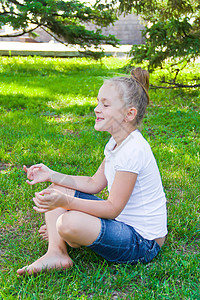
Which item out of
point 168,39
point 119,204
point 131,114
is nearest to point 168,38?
point 168,39

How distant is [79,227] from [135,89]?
83 cm

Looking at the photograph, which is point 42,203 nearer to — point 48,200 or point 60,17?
point 48,200

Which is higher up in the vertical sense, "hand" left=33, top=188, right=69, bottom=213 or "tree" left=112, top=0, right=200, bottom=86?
"tree" left=112, top=0, right=200, bottom=86

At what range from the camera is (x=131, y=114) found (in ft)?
6.32

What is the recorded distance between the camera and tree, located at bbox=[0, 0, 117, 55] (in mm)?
7879

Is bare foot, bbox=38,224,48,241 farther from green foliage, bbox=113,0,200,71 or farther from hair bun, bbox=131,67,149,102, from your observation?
green foliage, bbox=113,0,200,71

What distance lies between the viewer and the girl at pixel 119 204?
1.78 m

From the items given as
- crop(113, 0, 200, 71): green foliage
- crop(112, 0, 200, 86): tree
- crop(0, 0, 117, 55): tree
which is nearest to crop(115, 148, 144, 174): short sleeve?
crop(112, 0, 200, 86): tree

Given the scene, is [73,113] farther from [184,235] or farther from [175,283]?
[175,283]

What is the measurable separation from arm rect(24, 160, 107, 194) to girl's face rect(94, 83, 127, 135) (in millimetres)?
357

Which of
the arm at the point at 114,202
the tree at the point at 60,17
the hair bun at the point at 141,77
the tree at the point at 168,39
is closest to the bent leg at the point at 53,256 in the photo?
the arm at the point at 114,202

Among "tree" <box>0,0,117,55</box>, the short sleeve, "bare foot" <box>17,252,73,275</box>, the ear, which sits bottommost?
"bare foot" <box>17,252,73,275</box>

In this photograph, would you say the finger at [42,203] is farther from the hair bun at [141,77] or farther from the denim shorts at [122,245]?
the hair bun at [141,77]

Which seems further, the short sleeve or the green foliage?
the green foliage
